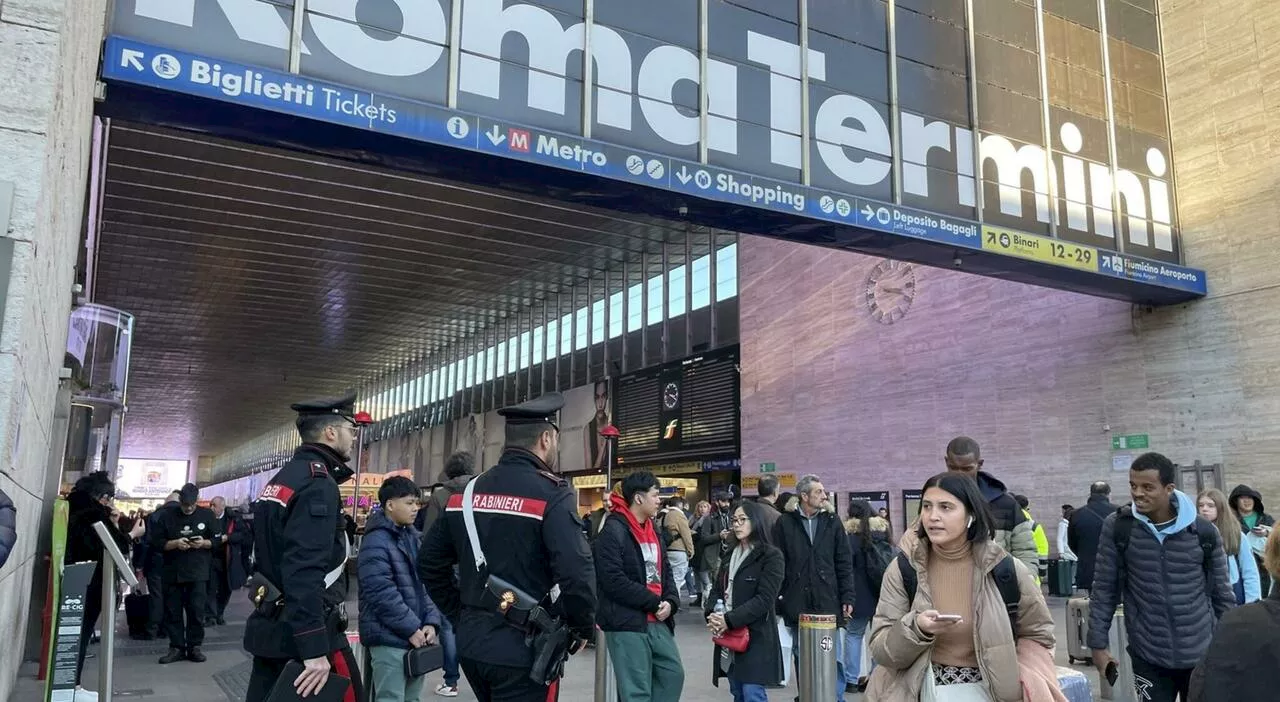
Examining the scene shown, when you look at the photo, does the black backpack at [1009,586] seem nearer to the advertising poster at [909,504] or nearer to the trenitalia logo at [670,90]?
the trenitalia logo at [670,90]

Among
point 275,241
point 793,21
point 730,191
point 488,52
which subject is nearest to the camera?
point 488,52

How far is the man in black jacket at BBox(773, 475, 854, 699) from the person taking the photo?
6.94 m

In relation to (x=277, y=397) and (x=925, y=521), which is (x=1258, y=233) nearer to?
(x=925, y=521)

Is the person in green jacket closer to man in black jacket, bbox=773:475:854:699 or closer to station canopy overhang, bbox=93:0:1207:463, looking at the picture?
station canopy overhang, bbox=93:0:1207:463

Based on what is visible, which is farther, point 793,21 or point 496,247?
point 496,247

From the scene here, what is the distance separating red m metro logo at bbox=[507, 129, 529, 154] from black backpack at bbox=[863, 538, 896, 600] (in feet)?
18.8

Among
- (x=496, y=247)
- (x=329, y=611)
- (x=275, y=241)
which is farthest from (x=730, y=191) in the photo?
(x=275, y=241)

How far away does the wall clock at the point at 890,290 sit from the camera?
20578 mm

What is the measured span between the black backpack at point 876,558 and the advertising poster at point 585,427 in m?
22.8

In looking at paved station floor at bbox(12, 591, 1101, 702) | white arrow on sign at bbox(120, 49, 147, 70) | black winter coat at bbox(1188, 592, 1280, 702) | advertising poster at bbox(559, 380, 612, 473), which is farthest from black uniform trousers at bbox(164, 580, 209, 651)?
advertising poster at bbox(559, 380, 612, 473)

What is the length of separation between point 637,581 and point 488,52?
25.2ft

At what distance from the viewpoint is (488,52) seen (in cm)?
1129

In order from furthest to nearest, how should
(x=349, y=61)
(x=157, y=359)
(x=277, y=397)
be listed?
(x=277, y=397)
(x=157, y=359)
(x=349, y=61)

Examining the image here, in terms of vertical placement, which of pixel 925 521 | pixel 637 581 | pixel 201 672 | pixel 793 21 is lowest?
pixel 201 672
